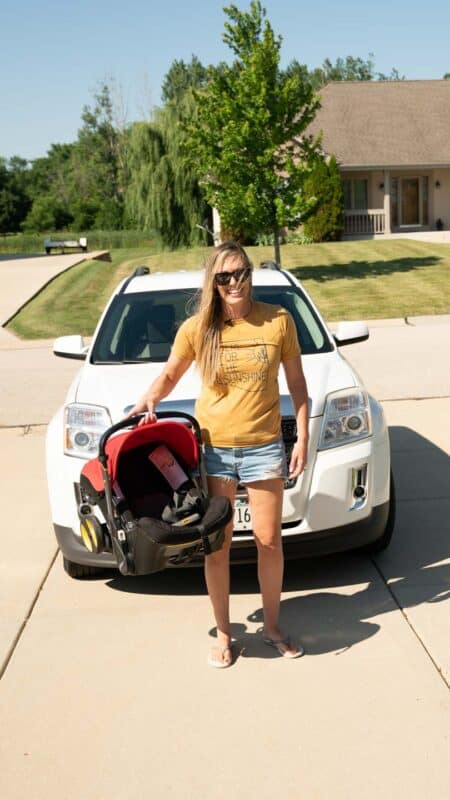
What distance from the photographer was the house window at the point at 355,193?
35844mm

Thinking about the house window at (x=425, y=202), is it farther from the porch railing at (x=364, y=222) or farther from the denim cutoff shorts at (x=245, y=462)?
the denim cutoff shorts at (x=245, y=462)

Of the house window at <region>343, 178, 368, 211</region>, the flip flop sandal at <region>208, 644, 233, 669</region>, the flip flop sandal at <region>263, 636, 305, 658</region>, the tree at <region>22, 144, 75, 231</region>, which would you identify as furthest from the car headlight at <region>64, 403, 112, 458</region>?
the tree at <region>22, 144, 75, 231</region>

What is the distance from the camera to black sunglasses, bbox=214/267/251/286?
3.68m

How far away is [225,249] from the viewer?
12.2 ft

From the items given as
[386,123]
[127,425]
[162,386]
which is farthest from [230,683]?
[386,123]

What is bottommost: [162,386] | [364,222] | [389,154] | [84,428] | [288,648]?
[364,222]

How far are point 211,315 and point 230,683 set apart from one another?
5.01ft

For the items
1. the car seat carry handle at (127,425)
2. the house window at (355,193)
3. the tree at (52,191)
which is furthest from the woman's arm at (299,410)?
the tree at (52,191)

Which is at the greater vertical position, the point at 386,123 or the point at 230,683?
the point at 386,123

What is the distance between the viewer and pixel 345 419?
4.89 metres

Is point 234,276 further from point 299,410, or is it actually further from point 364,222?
point 364,222

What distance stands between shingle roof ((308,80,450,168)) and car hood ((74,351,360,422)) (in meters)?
30.2

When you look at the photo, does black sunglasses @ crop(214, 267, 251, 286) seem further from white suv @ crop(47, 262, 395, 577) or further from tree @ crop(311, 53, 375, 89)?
tree @ crop(311, 53, 375, 89)

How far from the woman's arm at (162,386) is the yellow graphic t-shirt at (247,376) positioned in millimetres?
56
